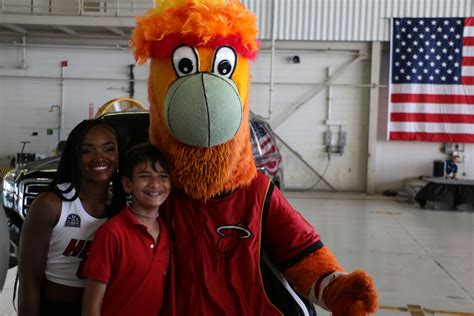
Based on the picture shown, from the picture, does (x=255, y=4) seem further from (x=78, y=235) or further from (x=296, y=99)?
(x=78, y=235)

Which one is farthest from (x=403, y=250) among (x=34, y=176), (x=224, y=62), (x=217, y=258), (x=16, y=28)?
(x=16, y=28)

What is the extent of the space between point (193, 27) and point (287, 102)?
458 inches

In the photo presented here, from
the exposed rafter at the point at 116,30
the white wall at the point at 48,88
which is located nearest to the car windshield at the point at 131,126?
the exposed rafter at the point at 116,30

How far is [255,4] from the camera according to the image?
13.0 metres

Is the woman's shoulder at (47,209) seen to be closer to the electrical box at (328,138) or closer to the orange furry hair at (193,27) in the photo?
the orange furry hair at (193,27)

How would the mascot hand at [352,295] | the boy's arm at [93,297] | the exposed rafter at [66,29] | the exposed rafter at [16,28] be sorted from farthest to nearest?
the exposed rafter at [16,28]
the exposed rafter at [66,29]
the boy's arm at [93,297]
the mascot hand at [352,295]

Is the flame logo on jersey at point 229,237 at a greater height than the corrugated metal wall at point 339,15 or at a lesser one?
lesser

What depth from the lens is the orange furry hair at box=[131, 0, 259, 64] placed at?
Result: 1.88 m

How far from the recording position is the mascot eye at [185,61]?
1.87 m

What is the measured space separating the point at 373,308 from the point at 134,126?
11.8 ft

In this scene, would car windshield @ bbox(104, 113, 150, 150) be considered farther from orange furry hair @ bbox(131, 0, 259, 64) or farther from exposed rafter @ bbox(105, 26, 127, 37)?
exposed rafter @ bbox(105, 26, 127, 37)

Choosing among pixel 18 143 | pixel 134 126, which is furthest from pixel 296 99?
pixel 134 126

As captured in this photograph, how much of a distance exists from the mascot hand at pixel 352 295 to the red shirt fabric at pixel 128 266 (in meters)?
0.63

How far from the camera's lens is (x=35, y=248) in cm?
187
